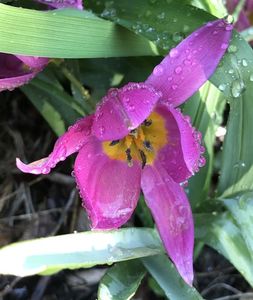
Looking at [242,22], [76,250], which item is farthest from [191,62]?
[242,22]

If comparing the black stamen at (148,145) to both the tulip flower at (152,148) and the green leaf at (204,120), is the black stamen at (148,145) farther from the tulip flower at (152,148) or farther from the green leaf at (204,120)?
the green leaf at (204,120)

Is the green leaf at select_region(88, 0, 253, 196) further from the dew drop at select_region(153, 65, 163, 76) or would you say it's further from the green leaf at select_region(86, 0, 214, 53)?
the dew drop at select_region(153, 65, 163, 76)

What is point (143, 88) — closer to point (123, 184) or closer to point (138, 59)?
point (123, 184)

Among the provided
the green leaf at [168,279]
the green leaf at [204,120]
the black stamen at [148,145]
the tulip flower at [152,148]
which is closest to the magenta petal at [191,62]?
the tulip flower at [152,148]

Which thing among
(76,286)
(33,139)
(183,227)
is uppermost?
(183,227)

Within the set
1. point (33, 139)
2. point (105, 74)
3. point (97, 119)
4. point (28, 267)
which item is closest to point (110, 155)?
point (97, 119)
